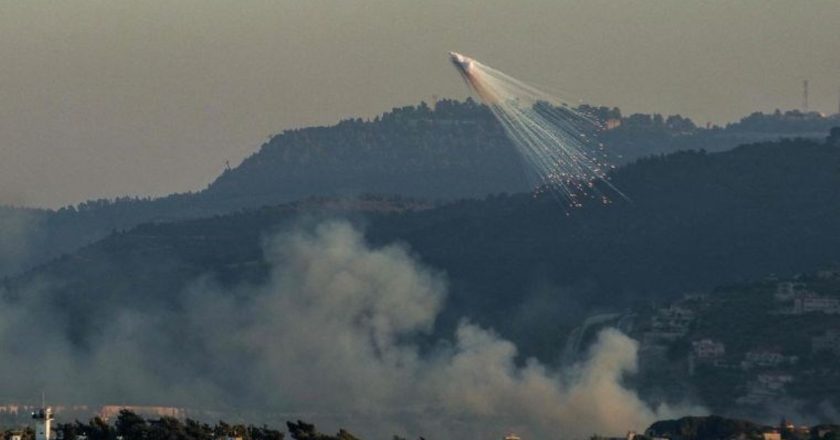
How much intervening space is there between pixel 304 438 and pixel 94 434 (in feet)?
30.9

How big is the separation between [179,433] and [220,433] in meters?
3.45

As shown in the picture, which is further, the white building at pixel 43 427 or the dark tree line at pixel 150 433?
the dark tree line at pixel 150 433

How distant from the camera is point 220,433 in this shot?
197750 mm

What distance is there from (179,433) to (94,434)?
12.5 feet

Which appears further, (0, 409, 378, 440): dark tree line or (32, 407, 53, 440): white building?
(0, 409, 378, 440): dark tree line

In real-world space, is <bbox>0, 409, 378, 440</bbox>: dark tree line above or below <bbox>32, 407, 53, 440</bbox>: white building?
above

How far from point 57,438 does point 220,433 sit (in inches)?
295

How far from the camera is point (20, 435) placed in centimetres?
19262

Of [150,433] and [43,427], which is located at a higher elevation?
[150,433]

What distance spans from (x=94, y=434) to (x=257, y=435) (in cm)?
820

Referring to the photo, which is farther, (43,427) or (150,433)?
(150,433)

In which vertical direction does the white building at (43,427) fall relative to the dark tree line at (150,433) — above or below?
below

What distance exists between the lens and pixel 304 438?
639 feet

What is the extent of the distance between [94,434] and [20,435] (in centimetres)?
372
